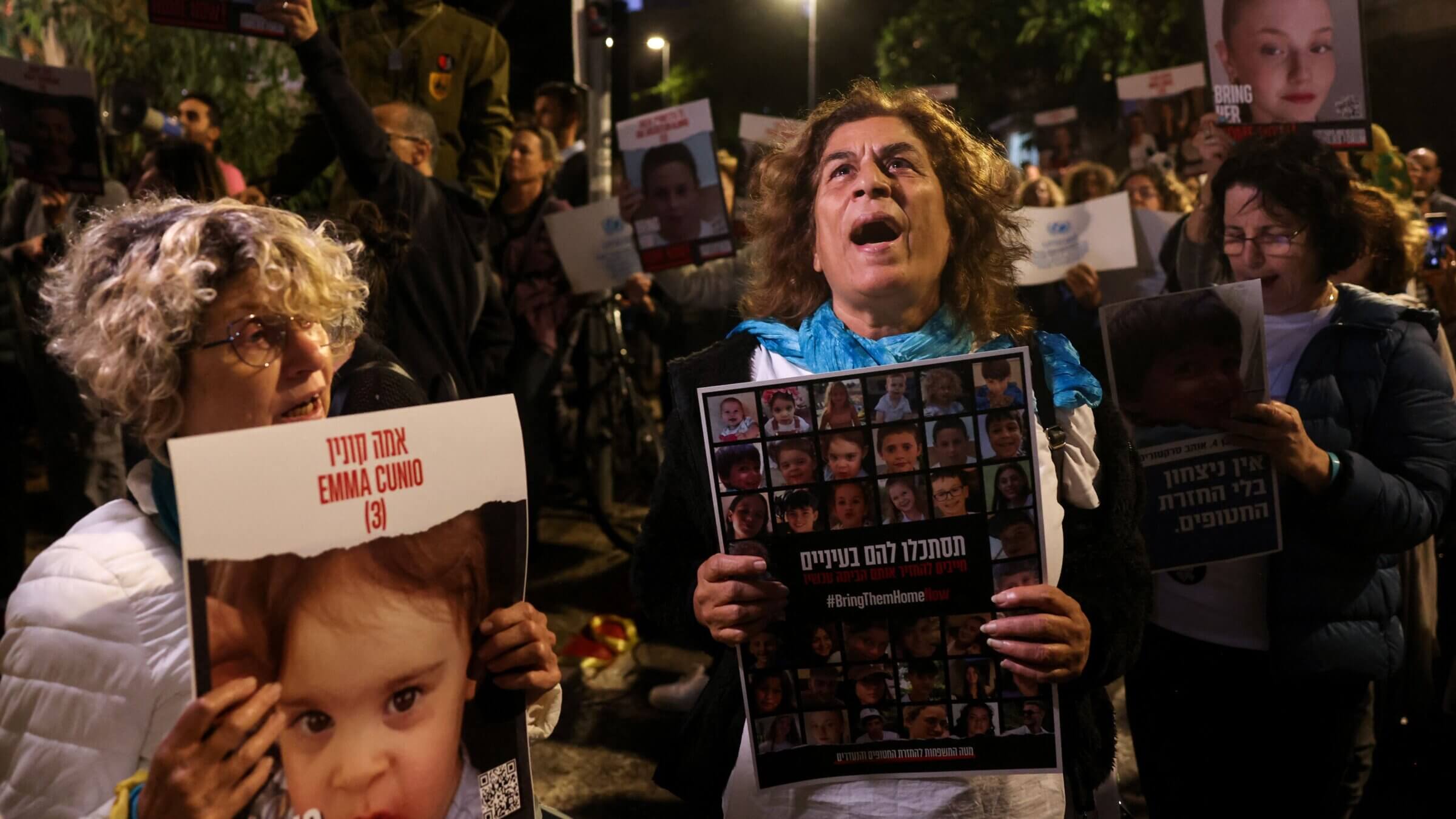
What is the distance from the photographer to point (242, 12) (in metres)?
3.06

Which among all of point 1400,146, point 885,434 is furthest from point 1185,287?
point 1400,146

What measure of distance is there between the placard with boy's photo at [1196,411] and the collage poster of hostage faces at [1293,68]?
4.11 ft

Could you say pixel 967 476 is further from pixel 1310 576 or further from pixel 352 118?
pixel 352 118

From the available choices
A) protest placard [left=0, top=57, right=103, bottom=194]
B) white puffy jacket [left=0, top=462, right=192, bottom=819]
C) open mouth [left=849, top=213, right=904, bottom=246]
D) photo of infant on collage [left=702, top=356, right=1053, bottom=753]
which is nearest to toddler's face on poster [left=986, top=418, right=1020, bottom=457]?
photo of infant on collage [left=702, top=356, right=1053, bottom=753]

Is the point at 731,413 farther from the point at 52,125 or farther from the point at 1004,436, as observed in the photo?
the point at 52,125

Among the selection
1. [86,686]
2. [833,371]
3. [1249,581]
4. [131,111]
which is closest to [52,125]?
[131,111]

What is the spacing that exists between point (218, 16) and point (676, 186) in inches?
69.0

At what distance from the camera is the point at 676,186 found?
4312 mm

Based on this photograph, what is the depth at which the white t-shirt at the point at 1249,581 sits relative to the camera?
2.15 m

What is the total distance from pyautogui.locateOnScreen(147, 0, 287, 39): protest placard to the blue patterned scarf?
2188mm

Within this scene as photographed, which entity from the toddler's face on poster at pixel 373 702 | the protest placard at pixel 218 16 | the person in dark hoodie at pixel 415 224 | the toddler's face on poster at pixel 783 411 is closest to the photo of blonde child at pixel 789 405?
the toddler's face on poster at pixel 783 411

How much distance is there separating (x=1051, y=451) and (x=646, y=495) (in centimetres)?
433

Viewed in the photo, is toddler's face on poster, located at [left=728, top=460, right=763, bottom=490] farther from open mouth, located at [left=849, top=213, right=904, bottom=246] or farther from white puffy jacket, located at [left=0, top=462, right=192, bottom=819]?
white puffy jacket, located at [left=0, top=462, right=192, bottom=819]

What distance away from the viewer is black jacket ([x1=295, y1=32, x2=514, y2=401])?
118 inches
